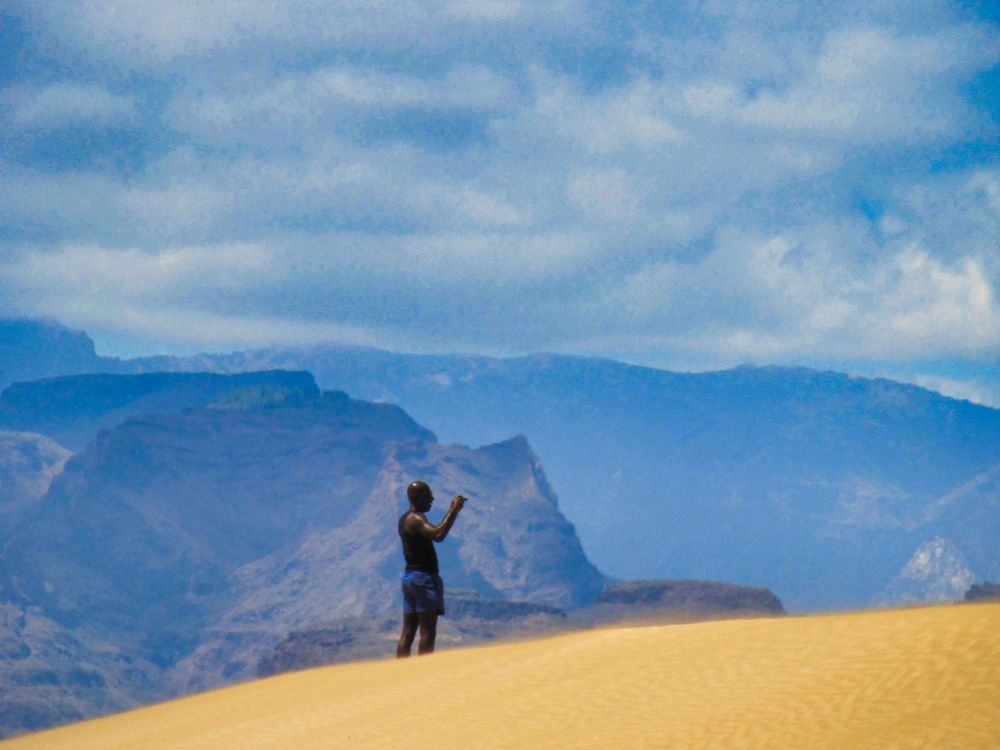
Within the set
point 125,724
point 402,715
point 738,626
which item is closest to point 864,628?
point 738,626

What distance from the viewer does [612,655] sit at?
52.2 ft

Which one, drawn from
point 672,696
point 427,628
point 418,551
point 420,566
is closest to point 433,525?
point 418,551

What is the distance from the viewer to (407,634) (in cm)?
1912

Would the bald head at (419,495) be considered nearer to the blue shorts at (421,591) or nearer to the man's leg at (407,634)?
the blue shorts at (421,591)

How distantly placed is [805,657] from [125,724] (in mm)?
12168

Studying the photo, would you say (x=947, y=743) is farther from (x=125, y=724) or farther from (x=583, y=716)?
(x=125, y=724)

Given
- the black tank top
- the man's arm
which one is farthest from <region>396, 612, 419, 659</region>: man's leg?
the man's arm

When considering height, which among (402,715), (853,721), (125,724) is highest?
(853,721)

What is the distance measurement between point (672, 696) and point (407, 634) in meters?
6.88

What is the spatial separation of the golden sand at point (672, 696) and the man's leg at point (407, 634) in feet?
1.94

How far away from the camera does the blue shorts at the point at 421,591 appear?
1842 cm

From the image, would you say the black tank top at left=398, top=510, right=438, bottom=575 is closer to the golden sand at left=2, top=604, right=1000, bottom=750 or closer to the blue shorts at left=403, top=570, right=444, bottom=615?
the blue shorts at left=403, top=570, right=444, bottom=615

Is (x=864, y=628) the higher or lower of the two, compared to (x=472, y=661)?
higher

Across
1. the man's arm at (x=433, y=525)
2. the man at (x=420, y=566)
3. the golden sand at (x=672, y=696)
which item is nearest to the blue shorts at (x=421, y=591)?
the man at (x=420, y=566)
